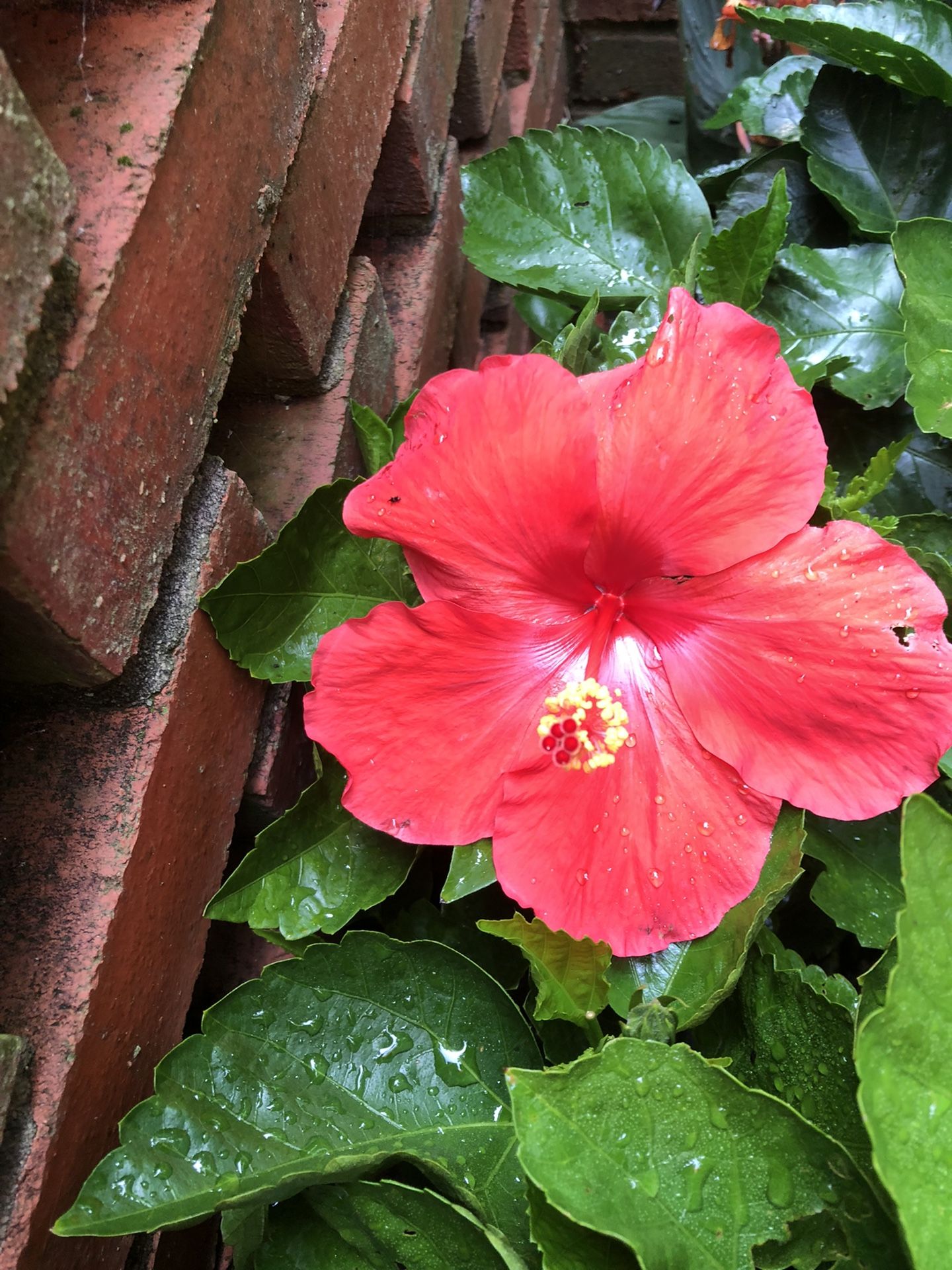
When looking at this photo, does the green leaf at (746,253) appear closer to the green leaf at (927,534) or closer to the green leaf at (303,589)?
the green leaf at (927,534)

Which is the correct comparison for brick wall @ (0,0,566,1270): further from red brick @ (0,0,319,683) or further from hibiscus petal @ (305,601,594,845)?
hibiscus petal @ (305,601,594,845)

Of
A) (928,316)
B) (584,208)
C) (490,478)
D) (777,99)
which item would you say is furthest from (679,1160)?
(777,99)

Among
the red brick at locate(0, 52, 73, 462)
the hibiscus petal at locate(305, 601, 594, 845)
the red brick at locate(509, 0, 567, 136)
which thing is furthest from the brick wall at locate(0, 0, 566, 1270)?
the red brick at locate(509, 0, 567, 136)

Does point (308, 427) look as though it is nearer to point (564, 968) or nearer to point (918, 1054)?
point (564, 968)

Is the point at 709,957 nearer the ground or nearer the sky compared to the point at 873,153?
nearer the ground

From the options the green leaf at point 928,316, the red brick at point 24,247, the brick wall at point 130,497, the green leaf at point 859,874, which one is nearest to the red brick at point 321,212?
the brick wall at point 130,497

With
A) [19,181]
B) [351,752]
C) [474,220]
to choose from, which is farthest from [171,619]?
[474,220]
